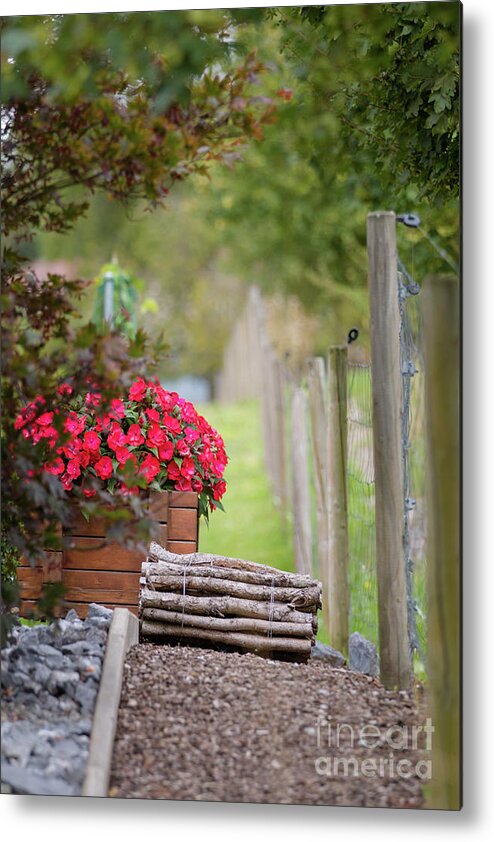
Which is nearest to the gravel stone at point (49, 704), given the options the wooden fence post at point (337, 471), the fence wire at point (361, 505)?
the fence wire at point (361, 505)

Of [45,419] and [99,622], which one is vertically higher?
[45,419]

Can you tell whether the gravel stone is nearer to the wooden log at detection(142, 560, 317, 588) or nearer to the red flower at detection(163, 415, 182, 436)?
the wooden log at detection(142, 560, 317, 588)

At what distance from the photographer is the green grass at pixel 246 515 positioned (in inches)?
125

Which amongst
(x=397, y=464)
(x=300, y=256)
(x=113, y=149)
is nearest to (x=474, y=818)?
(x=397, y=464)

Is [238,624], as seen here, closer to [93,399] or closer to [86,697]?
[86,697]

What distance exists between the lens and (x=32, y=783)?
7.70ft

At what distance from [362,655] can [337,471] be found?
2.52 feet

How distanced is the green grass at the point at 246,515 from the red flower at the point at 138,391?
38cm

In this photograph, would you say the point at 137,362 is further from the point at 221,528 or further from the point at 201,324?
the point at 201,324

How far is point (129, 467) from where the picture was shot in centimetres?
254

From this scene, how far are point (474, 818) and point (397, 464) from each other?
87 cm

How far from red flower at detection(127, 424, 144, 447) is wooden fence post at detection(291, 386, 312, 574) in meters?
1.25

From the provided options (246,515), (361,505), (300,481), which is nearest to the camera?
(361,505)

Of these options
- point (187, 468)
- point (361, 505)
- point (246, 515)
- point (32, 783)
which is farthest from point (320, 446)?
point (32, 783)
